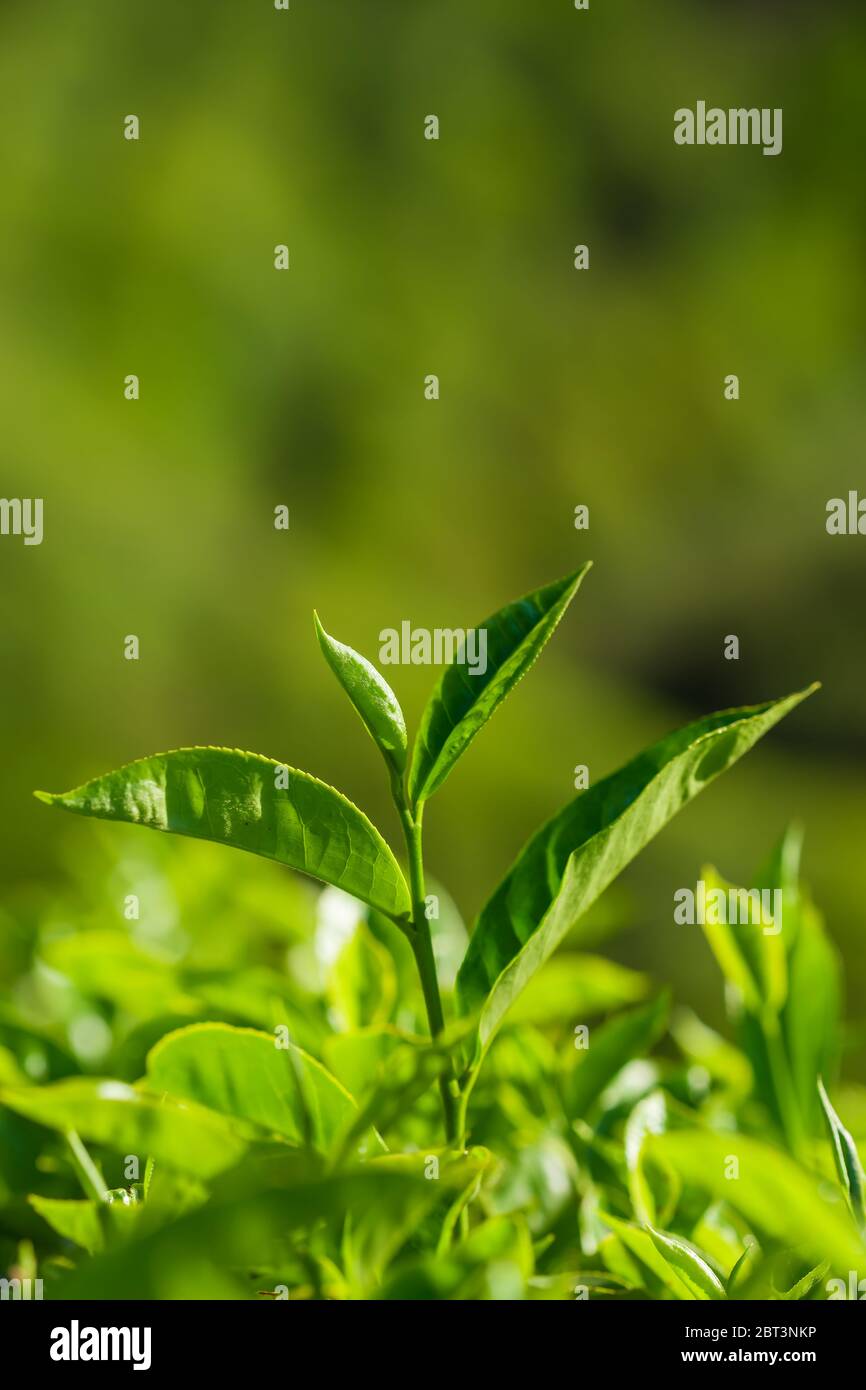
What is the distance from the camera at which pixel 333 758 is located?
245cm

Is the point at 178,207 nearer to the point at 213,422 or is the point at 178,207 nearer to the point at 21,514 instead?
the point at 213,422

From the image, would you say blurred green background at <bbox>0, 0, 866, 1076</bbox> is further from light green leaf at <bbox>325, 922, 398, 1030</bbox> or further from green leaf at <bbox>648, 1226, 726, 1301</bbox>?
green leaf at <bbox>648, 1226, 726, 1301</bbox>

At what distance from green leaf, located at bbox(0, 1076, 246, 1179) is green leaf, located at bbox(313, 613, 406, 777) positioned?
100 mm

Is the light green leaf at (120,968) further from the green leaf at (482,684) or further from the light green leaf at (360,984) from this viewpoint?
the green leaf at (482,684)

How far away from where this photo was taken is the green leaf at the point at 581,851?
12.1 inches

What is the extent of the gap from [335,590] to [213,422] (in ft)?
1.46

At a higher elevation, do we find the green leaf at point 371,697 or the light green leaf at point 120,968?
the green leaf at point 371,697

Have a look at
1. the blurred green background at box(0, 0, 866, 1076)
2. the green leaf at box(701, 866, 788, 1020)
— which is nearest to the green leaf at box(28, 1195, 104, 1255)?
the green leaf at box(701, 866, 788, 1020)

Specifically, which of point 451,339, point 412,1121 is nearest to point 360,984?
point 412,1121

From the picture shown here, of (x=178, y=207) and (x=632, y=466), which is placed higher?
(x=178, y=207)

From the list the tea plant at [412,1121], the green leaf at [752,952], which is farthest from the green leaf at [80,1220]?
the green leaf at [752,952]

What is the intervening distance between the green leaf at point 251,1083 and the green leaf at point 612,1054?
17 centimetres
